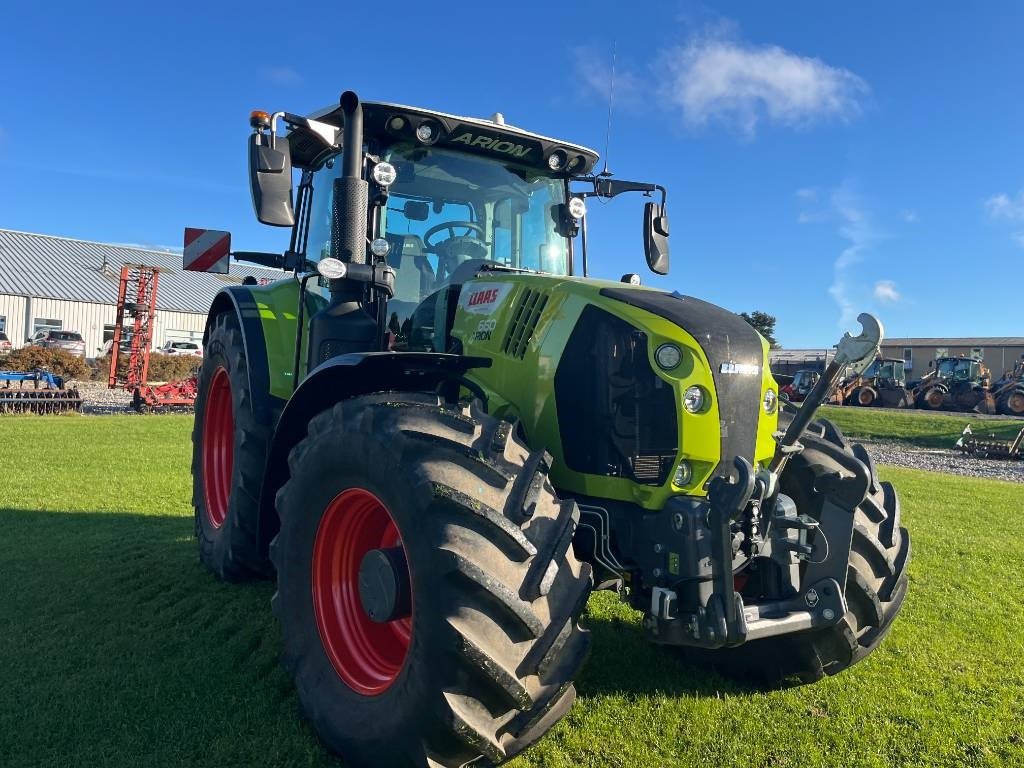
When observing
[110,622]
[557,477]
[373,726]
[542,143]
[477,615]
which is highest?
[542,143]

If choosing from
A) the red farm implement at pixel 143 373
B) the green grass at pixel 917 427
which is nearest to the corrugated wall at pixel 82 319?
the red farm implement at pixel 143 373

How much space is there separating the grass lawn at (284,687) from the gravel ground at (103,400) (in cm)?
Answer: 1414

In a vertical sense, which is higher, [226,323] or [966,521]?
[226,323]

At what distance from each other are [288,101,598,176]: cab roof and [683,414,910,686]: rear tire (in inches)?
80.3

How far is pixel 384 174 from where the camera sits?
371 centimetres

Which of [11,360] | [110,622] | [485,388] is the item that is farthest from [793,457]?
[11,360]

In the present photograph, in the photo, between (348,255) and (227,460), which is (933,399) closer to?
(227,460)

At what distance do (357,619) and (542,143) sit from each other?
2.67 m

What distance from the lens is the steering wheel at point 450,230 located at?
4039 mm

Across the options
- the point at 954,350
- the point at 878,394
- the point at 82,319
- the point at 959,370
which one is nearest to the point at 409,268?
the point at 878,394

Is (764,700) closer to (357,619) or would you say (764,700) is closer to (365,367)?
(357,619)

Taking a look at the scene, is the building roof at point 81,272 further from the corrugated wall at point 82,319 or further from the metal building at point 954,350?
the metal building at point 954,350

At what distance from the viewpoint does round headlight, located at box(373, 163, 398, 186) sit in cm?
369

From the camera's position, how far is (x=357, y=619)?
121 inches
